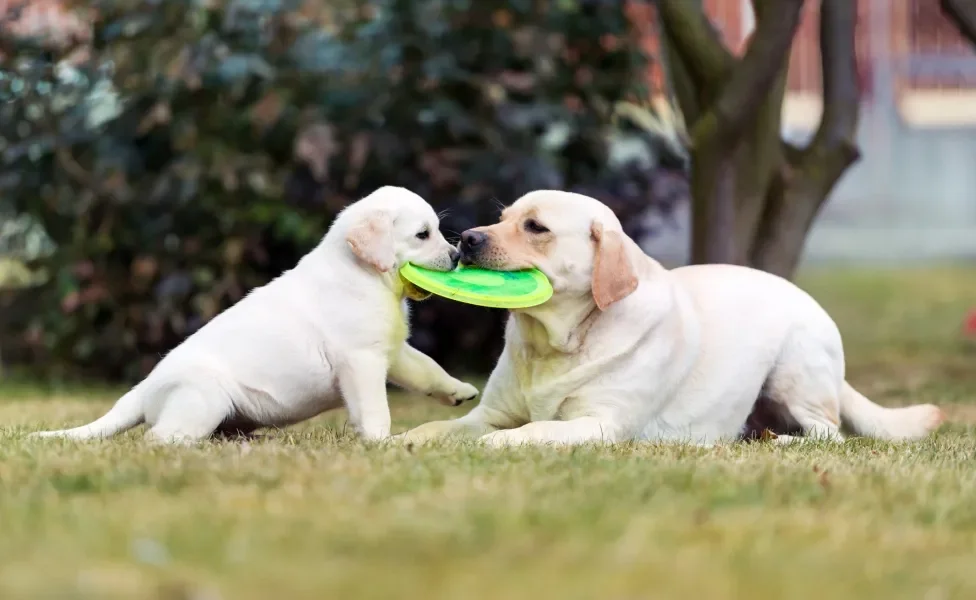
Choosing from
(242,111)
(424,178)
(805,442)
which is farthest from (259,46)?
(805,442)

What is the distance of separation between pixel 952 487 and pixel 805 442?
103cm

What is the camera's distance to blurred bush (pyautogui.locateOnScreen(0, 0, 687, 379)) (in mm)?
7586

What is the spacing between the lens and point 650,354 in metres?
4.59

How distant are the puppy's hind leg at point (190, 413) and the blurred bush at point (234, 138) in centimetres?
328

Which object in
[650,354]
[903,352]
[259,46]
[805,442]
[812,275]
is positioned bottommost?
[812,275]

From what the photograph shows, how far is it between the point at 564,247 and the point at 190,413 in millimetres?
1392

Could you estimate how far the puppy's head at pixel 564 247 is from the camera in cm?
443

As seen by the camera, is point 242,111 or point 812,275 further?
point 812,275

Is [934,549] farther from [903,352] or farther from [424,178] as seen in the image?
[903,352]

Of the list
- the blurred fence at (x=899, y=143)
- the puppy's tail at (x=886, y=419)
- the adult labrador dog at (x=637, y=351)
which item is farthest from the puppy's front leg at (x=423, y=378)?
the blurred fence at (x=899, y=143)

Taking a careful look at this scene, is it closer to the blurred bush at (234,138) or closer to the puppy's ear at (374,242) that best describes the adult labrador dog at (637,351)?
the puppy's ear at (374,242)

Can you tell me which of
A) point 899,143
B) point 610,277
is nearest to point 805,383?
point 610,277

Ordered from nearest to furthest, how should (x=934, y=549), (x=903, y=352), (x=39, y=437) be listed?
(x=934, y=549), (x=39, y=437), (x=903, y=352)

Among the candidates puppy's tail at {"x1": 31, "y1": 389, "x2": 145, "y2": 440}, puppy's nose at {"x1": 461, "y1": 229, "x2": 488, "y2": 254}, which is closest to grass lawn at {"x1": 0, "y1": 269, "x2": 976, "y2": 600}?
puppy's tail at {"x1": 31, "y1": 389, "x2": 145, "y2": 440}
